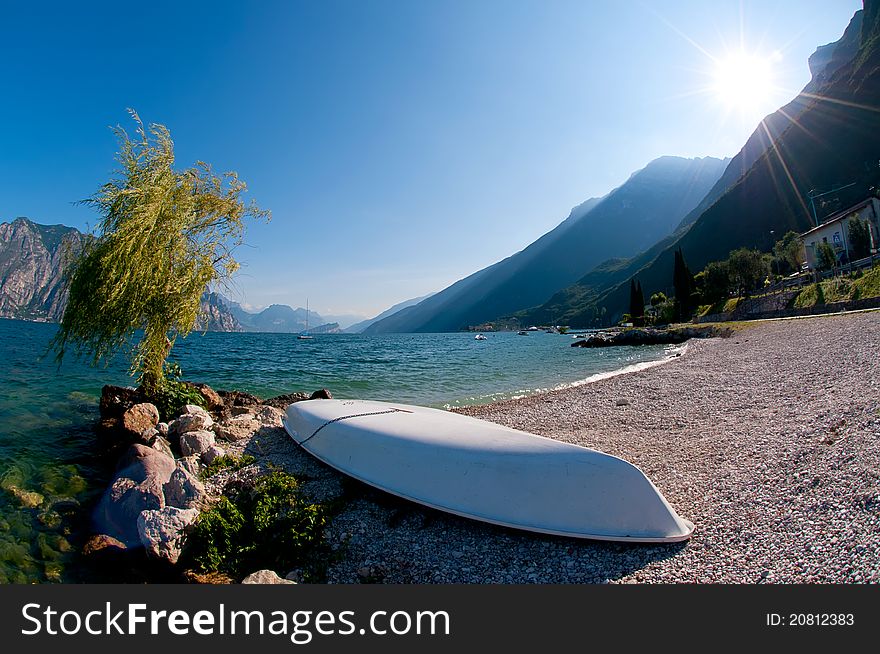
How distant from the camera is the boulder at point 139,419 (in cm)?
873

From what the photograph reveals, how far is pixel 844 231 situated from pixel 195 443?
7324 centimetres

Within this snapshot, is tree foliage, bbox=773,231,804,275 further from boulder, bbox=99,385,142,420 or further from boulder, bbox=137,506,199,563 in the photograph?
boulder, bbox=137,506,199,563

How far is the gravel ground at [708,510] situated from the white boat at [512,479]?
24 cm

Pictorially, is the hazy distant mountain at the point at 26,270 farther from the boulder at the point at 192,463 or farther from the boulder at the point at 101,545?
the boulder at the point at 101,545

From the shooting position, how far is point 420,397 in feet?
57.0

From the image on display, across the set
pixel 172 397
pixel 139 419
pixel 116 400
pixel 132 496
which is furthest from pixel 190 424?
pixel 132 496

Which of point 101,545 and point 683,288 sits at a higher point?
point 683,288

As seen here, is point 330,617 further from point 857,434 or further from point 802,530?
point 857,434

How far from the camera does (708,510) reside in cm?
509

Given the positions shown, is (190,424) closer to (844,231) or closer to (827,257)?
(827,257)

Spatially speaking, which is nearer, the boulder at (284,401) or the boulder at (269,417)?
the boulder at (269,417)

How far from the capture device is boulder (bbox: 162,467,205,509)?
603 cm

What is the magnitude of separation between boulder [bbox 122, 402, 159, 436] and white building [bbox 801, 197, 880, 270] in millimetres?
64158

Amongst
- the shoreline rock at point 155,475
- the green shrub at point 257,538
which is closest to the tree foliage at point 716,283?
the shoreline rock at point 155,475
